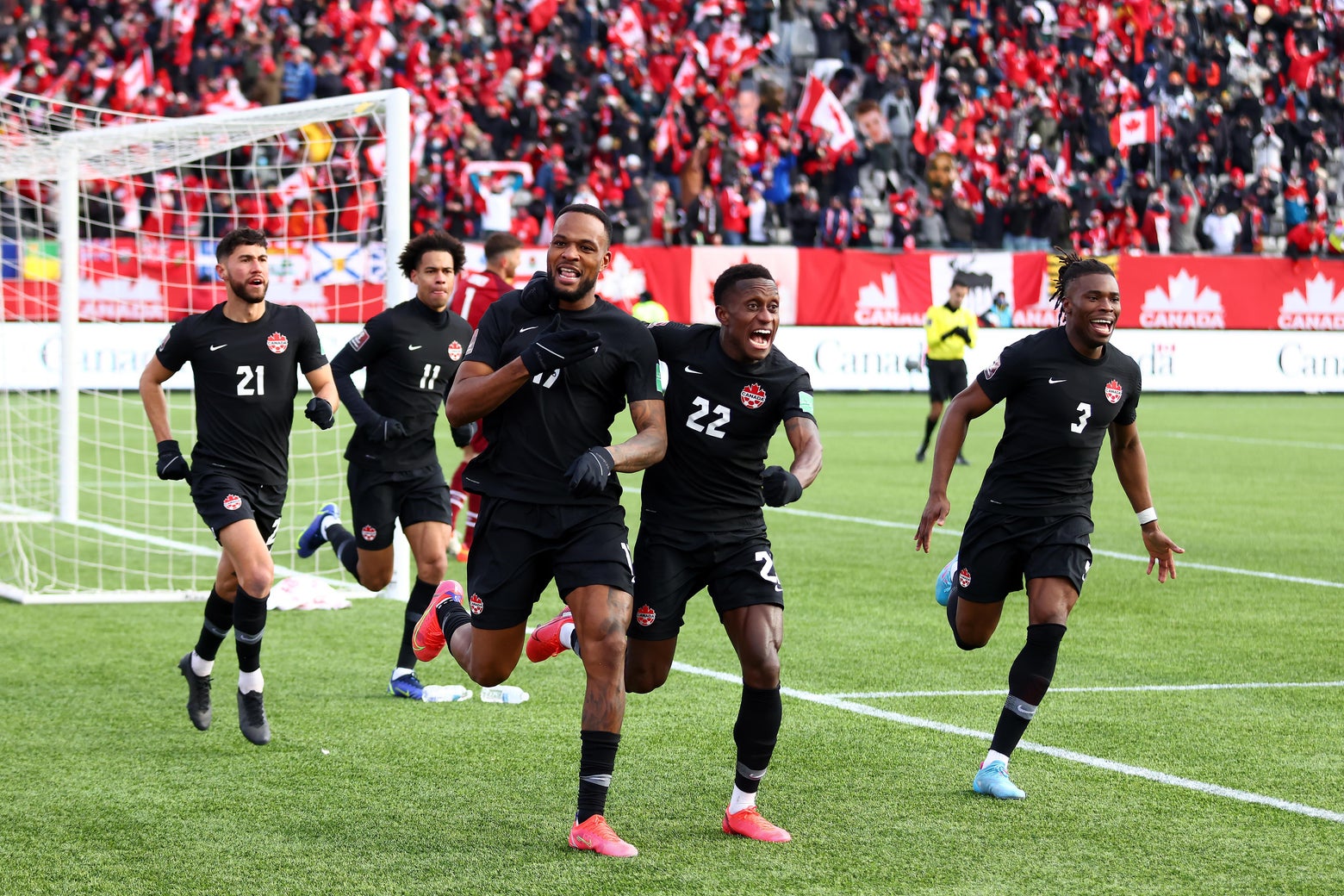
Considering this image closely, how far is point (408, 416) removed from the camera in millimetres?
8578

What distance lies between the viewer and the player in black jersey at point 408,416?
27.4 ft

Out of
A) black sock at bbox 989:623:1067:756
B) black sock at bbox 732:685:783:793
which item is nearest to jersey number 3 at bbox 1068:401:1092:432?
black sock at bbox 989:623:1067:756

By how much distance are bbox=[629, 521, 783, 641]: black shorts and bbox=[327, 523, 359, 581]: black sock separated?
312 cm

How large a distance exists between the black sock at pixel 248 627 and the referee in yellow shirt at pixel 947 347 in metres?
13.5

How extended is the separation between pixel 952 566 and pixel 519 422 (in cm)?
233

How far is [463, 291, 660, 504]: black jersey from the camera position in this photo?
5.64 meters

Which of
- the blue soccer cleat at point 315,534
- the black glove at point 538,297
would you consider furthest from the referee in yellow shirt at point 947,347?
the black glove at point 538,297

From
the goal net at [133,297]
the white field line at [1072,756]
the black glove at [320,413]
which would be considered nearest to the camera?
the white field line at [1072,756]

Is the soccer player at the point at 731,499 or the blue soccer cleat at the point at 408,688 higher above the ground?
the soccer player at the point at 731,499

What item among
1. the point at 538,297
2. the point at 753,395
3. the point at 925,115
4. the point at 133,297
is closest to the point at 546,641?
the point at 753,395

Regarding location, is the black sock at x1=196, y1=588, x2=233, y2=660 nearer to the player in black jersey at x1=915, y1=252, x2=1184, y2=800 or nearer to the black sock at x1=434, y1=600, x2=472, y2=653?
the black sock at x1=434, y1=600, x2=472, y2=653

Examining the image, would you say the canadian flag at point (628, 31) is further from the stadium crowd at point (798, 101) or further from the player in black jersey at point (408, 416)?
the player in black jersey at point (408, 416)

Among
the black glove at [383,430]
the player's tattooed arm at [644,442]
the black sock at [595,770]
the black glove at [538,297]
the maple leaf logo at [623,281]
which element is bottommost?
the black sock at [595,770]

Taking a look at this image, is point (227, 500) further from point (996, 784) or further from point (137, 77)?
point (137, 77)
